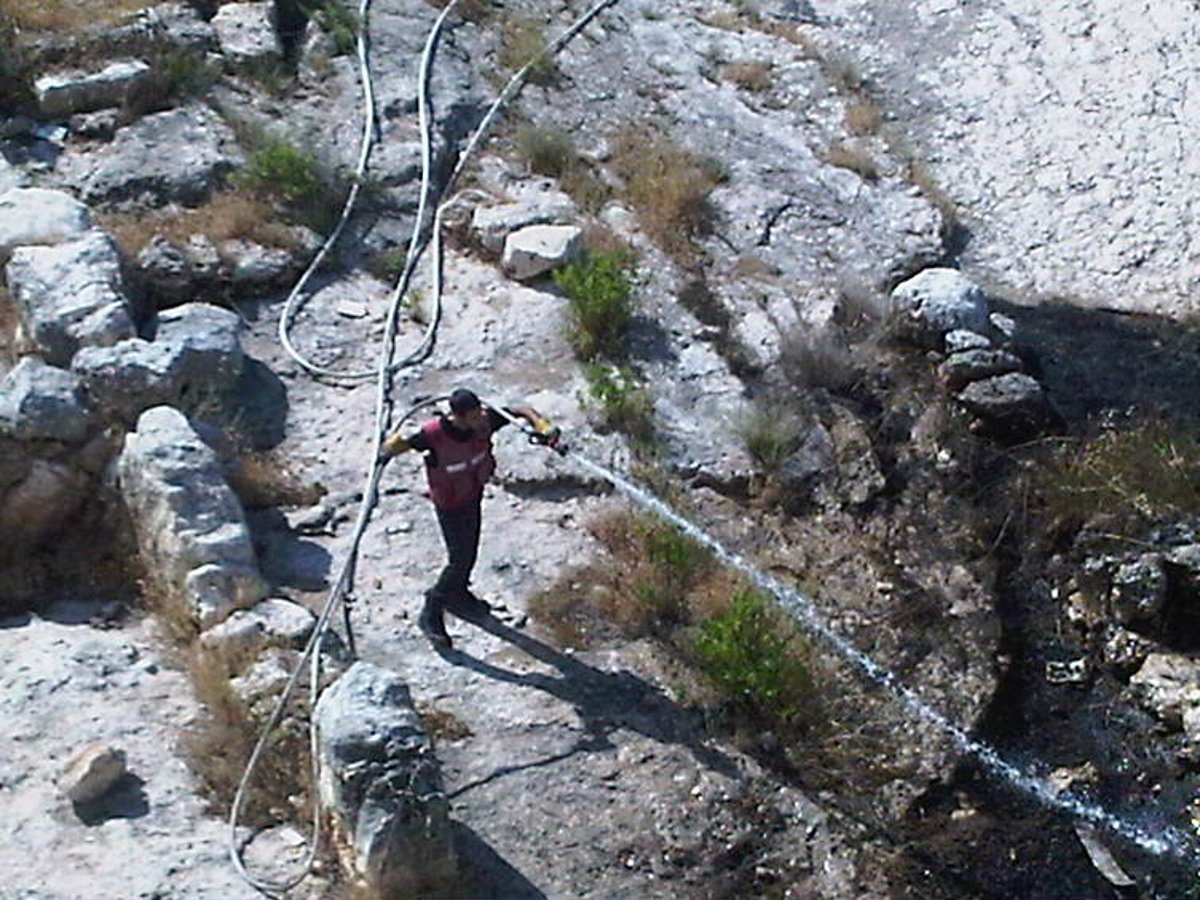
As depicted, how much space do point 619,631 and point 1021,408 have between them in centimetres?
309

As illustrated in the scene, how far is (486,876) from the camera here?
7262mm

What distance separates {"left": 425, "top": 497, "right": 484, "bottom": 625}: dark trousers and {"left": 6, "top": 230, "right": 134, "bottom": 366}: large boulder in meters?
2.16

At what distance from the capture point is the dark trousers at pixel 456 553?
834cm

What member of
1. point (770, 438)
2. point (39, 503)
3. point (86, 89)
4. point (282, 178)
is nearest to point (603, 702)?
point (770, 438)

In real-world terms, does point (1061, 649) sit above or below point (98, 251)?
below

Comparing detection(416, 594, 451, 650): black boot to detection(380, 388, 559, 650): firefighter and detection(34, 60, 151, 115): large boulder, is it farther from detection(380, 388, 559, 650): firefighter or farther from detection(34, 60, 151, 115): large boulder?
detection(34, 60, 151, 115): large boulder

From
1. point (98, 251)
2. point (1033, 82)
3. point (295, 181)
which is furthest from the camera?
point (1033, 82)

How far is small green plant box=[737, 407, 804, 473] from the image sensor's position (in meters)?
9.96

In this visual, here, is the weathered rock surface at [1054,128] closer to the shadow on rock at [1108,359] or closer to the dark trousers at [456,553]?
the shadow on rock at [1108,359]

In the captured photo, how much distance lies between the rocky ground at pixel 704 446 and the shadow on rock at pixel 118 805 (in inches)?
0.5

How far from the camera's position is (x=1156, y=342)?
460 inches

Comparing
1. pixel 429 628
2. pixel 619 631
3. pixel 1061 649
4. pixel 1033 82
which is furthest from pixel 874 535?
pixel 1033 82

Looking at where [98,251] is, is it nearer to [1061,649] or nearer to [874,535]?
[874,535]

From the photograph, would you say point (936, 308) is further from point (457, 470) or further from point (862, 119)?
point (457, 470)
